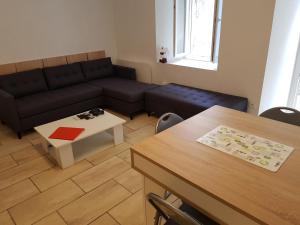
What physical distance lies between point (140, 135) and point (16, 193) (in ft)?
5.05

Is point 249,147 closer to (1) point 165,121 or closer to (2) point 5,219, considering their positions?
(1) point 165,121

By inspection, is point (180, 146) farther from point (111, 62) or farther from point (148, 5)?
point (111, 62)

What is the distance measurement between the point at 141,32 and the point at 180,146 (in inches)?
129

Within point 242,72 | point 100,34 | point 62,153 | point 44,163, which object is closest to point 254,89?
point 242,72

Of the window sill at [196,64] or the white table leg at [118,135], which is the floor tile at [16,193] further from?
the window sill at [196,64]

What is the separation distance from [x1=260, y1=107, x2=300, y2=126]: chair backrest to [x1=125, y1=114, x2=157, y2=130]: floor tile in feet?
6.13

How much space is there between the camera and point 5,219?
1.92 m

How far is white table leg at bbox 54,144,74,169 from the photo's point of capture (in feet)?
8.09

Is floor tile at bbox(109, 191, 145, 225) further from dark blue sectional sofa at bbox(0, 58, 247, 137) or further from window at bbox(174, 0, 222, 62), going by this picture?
window at bbox(174, 0, 222, 62)

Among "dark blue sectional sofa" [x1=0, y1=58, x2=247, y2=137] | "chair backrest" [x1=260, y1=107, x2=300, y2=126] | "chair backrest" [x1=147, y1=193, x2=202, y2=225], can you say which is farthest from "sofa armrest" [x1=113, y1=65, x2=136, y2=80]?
"chair backrest" [x1=147, y1=193, x2=202, y2=225]

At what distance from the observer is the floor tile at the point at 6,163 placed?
102 inches

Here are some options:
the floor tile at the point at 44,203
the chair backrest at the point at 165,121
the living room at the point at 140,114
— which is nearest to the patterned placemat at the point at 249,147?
the living room at the point at 140,114

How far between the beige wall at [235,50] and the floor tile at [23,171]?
233 cm

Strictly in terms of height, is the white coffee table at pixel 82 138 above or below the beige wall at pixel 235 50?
below
